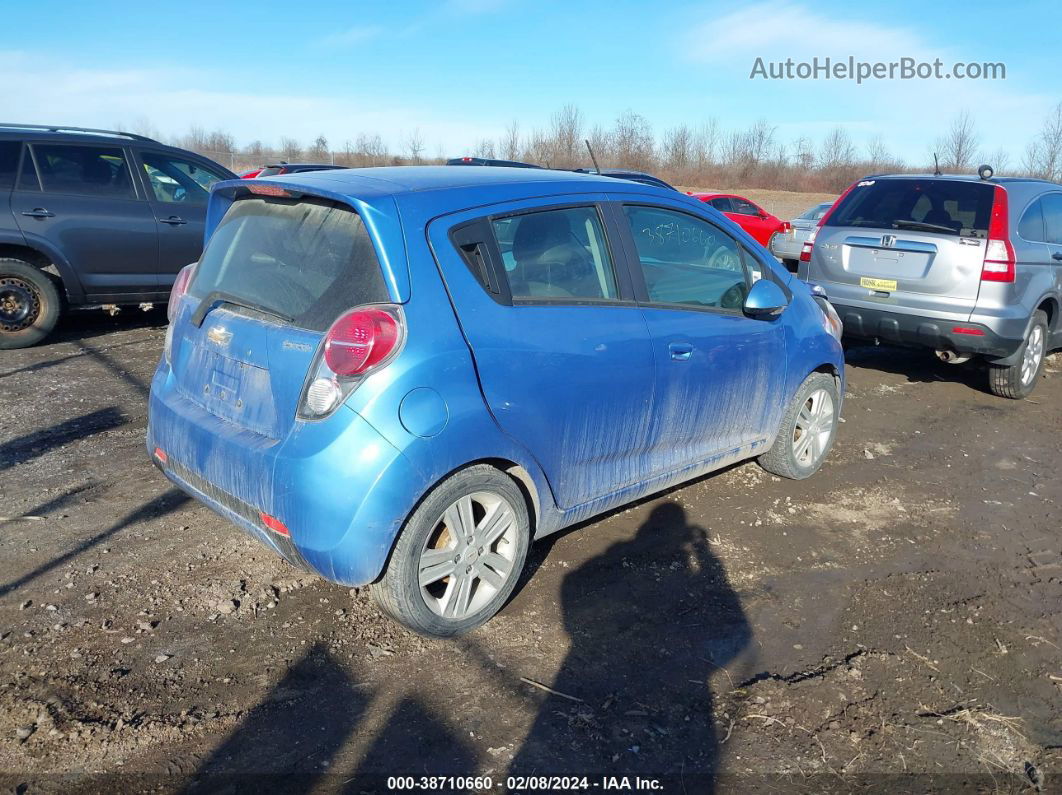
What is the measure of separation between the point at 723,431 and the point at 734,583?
0.84m

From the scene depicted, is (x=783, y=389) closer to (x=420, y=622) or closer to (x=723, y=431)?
(x=723, y=431)

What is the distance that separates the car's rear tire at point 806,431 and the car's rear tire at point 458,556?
7.15 feet

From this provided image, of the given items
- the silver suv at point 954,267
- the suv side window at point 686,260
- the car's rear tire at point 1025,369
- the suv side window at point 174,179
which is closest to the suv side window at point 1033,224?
the silver suv at point 954,267

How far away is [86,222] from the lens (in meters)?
7.87

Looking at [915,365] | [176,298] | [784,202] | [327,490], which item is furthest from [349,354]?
[784,202]

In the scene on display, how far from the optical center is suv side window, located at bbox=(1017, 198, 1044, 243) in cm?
688

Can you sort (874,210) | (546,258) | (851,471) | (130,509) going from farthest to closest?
(874,210) < (851,471) < (130,509) < (546,258)

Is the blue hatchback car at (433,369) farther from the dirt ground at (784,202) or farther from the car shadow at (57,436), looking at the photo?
the dirt ground at (784,202)

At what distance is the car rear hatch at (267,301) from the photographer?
3.05m

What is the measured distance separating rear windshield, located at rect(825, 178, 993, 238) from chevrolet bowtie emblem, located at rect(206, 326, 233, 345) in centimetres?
586

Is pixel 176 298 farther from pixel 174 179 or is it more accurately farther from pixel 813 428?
pixel 174 179

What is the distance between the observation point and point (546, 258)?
3.57 m

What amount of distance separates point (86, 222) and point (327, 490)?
20.9 feet

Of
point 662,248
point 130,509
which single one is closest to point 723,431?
point 662,248
